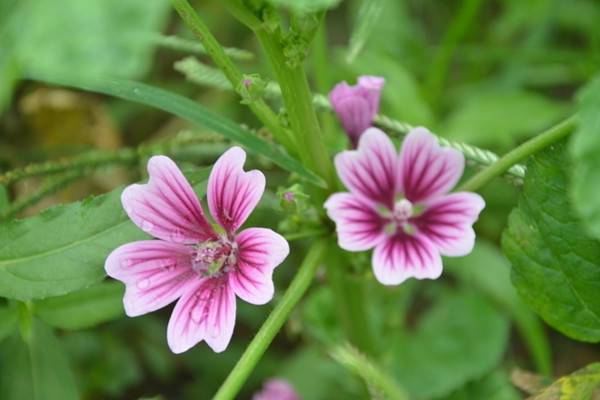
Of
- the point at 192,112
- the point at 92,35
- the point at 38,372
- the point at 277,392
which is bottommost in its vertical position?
the point at 277,392

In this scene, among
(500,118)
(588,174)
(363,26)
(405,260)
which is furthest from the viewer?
(500,118)

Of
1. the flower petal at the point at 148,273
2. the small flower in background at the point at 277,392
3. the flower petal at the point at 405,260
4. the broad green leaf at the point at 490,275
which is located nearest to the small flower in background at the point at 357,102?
the flower petal at the point at 405,260

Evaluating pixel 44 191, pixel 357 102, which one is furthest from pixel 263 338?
pixel 44 191

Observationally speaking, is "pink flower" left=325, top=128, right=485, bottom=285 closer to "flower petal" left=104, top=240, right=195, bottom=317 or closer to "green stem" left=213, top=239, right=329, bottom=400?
"green stem" left=213, top=239, right=329, bottom=400

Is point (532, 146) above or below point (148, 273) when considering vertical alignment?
above

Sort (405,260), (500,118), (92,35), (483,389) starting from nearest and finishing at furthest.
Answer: (92,35) → (405,260) → (483,389) → (500,118)

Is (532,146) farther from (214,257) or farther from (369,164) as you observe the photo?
(214,257)

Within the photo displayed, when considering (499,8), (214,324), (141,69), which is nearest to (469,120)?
(499,8)

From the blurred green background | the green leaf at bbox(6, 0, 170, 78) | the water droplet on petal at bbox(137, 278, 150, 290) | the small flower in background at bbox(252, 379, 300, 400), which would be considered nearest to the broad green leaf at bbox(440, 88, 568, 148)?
the blurred green background
